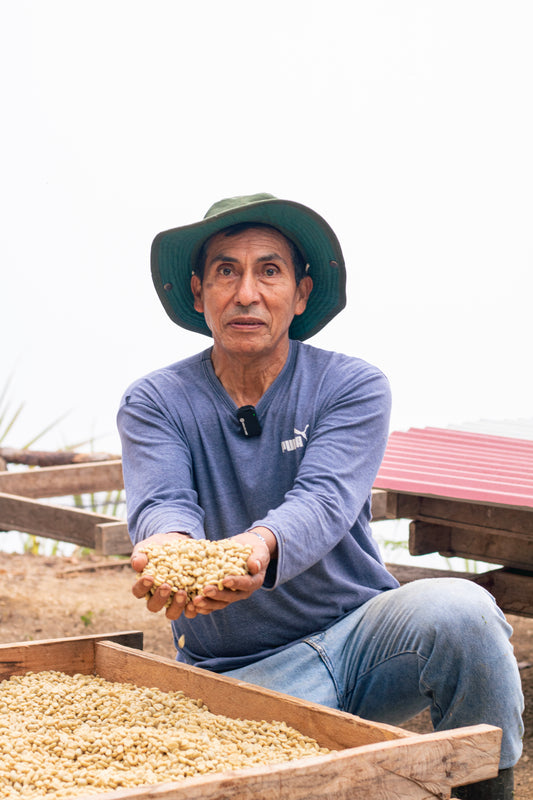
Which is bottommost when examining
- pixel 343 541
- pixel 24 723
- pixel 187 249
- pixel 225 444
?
pixel 24 723

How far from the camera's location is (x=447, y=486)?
3.54 m

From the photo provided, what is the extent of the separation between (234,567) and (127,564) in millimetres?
5041

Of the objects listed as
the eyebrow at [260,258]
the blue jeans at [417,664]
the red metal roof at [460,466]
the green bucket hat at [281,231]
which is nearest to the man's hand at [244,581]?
the blue jeans at [417,664]

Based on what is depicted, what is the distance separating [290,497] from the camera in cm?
222

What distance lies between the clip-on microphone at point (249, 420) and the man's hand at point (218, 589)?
0.44 meters

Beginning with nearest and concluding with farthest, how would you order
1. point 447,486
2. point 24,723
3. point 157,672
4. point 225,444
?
point 24,723
point 157,672
point 225,444
point 447,486

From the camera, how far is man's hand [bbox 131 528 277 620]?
1976 mm

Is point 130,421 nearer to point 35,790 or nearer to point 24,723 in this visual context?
point 24,723

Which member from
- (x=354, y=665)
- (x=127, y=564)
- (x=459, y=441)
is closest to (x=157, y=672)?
(x=354, y=665)

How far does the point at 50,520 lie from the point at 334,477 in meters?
2.62

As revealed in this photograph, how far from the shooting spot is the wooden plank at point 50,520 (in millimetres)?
4316

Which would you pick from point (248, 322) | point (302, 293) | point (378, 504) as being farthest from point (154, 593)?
point (378, 504)

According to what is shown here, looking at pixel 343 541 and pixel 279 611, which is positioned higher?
pixel 343 541

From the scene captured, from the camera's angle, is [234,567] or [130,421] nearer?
[234,567]
